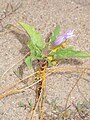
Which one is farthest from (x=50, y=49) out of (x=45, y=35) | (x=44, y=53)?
(x=45, y=35)

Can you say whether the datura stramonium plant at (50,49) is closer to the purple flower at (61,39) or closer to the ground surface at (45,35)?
the purple flower at (61,39)

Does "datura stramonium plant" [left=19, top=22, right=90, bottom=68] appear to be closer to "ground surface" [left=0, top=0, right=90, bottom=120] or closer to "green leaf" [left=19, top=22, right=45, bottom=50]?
"green leaf" [left=19, top=22, right=45, bottom=50]

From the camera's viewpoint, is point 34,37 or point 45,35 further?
point 45,35

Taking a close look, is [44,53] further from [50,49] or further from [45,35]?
[45,35]

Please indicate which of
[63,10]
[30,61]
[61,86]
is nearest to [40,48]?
[30,61]

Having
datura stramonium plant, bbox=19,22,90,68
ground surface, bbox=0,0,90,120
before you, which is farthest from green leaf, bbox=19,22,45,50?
ground surface, bbox=0,0,90,120

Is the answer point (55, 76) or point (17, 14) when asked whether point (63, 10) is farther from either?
point (55, 76)

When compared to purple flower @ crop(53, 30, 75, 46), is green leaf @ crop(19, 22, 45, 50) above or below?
above

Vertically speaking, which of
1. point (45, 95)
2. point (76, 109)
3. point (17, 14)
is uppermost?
point (17, 14)
